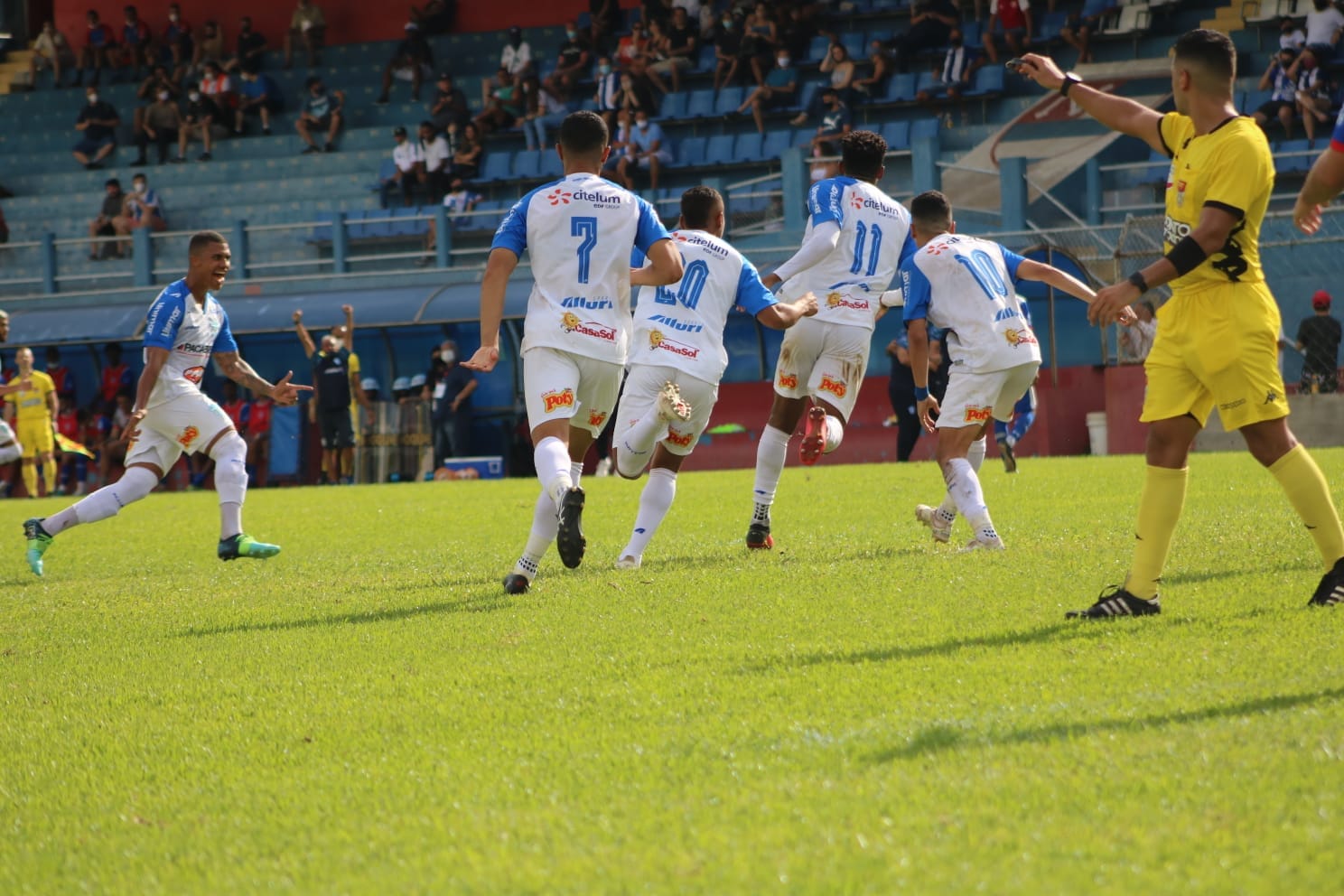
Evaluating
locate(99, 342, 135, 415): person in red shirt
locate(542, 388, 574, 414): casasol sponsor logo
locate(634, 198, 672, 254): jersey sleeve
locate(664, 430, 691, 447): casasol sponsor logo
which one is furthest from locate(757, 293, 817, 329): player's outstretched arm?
locate(99, 342, 135, 415): person in red shirt

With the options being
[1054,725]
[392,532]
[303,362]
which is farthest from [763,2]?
[1054,725]

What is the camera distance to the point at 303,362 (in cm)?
2758

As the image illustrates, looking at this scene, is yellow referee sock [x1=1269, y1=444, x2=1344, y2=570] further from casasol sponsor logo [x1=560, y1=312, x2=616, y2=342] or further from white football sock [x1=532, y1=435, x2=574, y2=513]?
casasol sponsor logo [x1=560, y1=312, x2=616, y2=342]

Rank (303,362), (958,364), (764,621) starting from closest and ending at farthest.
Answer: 1. (764,621)
2. (958,364)
3. (303,362)

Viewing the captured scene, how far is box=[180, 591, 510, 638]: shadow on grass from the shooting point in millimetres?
6930

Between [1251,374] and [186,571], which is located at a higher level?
[1251,374]

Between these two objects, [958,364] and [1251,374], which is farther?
[958,364]

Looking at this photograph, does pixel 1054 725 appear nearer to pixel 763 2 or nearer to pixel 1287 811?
pixel 1287 811

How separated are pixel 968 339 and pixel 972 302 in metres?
0.20

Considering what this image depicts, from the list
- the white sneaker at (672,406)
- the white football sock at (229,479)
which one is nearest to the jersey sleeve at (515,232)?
the white sneaker at (672,406)

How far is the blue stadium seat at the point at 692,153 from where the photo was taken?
28.8 metres

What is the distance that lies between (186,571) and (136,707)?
193 inches

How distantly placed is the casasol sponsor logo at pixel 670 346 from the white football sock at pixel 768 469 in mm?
1136

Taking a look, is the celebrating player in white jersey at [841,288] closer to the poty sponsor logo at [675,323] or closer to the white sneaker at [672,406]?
the poty sponsor logo at [675,323]
